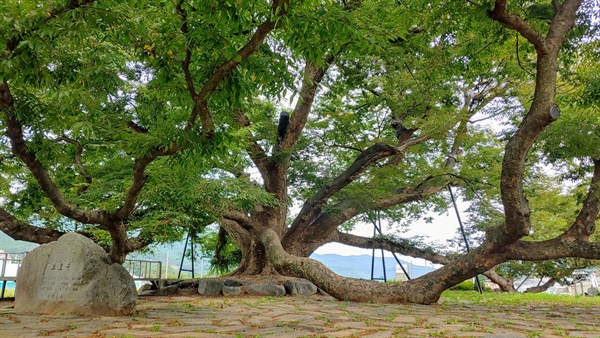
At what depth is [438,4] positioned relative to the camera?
5906mm

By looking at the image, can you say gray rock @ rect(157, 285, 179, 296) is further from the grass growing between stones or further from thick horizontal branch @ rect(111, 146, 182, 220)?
the grass growing between stones

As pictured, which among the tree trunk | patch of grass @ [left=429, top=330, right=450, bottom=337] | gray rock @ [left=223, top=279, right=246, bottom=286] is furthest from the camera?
the tree trunk

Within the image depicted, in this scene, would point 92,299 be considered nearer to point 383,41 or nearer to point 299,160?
point 383,41

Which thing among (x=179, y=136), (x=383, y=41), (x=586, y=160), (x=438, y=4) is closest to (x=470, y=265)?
(x=586, y=160)

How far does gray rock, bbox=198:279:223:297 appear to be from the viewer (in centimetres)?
906

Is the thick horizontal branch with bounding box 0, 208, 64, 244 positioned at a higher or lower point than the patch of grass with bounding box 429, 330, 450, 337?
higher

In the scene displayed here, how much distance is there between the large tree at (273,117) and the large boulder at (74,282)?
0.49m

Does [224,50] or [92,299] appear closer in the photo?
[224,50]

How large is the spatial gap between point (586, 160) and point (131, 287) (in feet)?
26.7

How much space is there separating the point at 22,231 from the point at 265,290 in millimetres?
4595

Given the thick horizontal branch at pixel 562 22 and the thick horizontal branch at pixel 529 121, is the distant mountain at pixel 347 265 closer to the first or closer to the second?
the thick horizontal branch at pixel 529 121

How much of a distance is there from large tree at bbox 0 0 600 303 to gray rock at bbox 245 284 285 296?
1.29ft

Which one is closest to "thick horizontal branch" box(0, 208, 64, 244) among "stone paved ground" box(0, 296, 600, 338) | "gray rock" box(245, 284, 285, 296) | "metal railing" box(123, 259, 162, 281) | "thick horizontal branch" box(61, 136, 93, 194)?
"thick horizontal branch" box(61, 136, 93, 194)

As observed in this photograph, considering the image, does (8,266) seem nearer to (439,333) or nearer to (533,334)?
(439,333)
